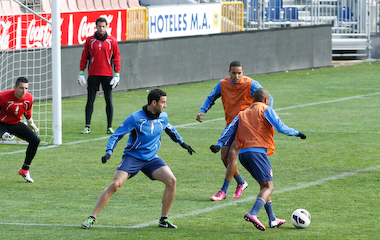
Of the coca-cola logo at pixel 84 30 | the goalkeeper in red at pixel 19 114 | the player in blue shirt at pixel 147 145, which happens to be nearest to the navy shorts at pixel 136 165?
the player in blue shirt at pixel 147 145

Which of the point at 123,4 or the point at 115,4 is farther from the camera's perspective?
the point at 123,4

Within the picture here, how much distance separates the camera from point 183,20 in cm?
2662

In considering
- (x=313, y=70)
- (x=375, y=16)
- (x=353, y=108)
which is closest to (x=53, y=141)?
(x=353, y=108)

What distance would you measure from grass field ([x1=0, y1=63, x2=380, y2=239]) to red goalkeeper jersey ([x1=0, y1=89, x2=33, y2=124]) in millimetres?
903

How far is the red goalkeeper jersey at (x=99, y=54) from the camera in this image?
15555mm

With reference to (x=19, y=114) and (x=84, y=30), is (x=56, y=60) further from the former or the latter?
(x=84, y=30)

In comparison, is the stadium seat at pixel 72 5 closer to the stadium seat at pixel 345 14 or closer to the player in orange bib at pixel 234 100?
the stadium seat at pixel 345 14

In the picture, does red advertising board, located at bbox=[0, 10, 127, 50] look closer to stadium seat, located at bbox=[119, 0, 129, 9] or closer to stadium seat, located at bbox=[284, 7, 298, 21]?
stadium seat, located at bbox=[119, 0, 129, 9]

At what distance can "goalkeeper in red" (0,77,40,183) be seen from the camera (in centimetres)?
1065

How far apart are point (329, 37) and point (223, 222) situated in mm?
23759

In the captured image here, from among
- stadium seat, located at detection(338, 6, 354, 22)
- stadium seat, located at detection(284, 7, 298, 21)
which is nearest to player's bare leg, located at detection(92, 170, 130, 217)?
stadium seat, located at detection(284, 7, 298, 21)

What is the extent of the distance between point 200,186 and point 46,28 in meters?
12.4

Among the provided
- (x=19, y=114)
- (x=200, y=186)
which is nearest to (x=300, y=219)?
(x=200, y=186)

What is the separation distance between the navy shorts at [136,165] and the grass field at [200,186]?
0.61m
